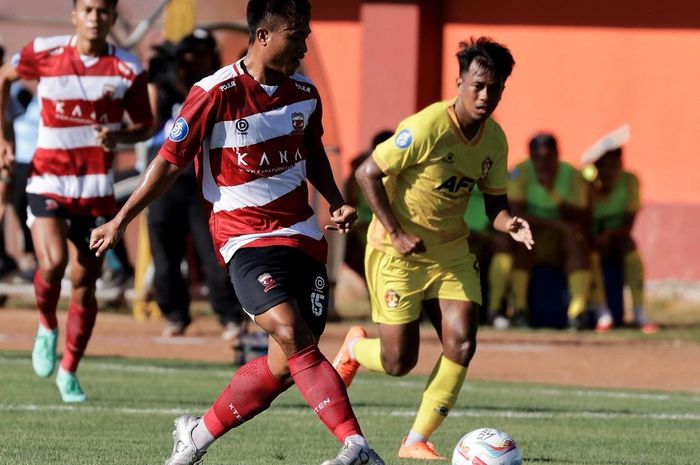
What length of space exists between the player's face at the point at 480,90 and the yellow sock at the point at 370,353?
1487mm

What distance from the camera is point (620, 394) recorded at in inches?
Answer: 433

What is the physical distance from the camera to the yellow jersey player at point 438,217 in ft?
25.1

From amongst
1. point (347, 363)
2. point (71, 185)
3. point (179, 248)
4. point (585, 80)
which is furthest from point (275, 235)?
point (585, 80)

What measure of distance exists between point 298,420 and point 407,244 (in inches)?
69.3

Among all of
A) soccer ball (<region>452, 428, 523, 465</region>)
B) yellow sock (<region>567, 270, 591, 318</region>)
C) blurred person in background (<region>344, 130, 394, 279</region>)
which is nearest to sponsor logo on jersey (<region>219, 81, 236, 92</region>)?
soccer ball (<region>452, 428, 523, 465</region>)

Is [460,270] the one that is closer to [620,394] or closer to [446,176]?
[446,176]

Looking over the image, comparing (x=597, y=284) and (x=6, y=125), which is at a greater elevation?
(x=6, y=125)

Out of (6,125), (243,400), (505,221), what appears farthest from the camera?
(6,125)

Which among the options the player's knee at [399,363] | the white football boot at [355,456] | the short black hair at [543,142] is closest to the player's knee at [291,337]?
the white football boot at [355,456]

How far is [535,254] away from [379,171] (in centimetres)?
854

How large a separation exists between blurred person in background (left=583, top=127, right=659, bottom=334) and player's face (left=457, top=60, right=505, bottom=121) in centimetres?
891

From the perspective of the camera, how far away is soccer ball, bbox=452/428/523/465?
6.66 metres

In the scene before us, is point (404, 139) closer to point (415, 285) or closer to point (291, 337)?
point (415, 285)

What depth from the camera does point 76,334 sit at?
938 cm
